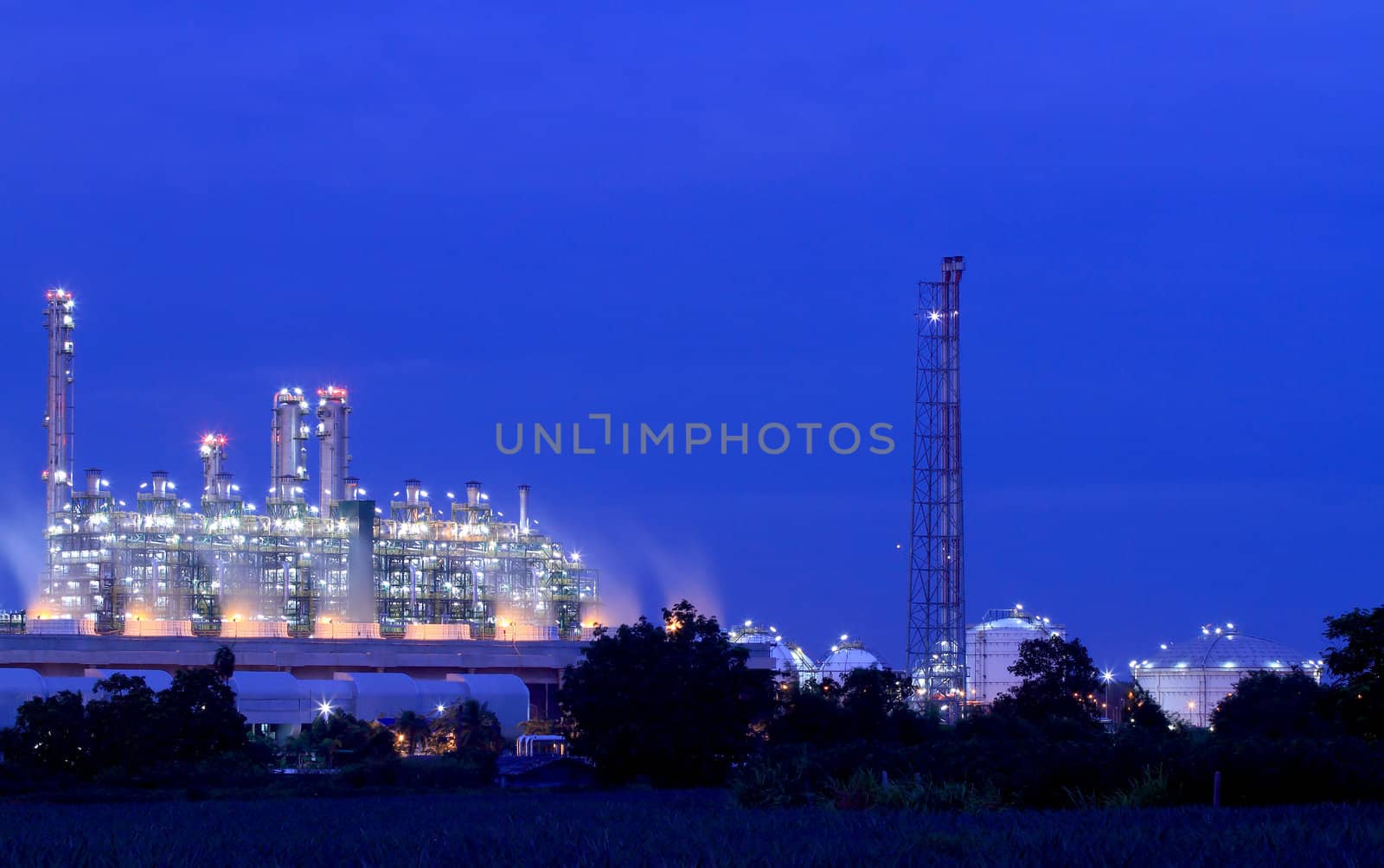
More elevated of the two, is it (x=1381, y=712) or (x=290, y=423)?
(x=290, y=423)

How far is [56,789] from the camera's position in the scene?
157 feet

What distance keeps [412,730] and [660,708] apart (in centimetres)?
2566

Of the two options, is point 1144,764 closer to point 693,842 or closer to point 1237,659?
point 693,842

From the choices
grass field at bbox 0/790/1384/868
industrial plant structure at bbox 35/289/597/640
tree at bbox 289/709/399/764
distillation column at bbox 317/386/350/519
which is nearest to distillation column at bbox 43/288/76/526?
industrial plant structure at bbox 35/289/597/640

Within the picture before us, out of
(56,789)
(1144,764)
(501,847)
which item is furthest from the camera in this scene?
(56,789)

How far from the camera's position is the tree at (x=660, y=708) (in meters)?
48.7

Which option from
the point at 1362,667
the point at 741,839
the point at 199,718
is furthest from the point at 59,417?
the point at 741,839

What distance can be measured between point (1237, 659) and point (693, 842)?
9015 centimetres

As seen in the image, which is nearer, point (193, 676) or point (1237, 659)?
point (193, 676)

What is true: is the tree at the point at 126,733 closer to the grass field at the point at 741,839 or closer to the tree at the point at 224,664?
the tree at the point at 224,664

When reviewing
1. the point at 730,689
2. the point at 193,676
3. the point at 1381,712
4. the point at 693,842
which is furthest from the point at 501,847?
the point at 193,676

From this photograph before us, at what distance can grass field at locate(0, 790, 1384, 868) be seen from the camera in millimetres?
14383

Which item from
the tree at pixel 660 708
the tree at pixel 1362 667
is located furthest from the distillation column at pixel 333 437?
the tree at pixel 1362 667

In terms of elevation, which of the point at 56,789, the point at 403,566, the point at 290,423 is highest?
the point at 290,423
